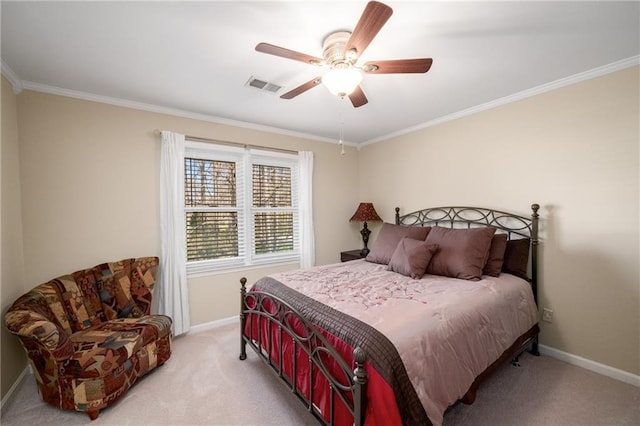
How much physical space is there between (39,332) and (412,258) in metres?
2.84

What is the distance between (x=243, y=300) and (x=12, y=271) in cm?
179

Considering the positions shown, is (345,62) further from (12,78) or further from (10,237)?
(10,237)

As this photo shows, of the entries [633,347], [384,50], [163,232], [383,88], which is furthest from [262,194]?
[633,347]

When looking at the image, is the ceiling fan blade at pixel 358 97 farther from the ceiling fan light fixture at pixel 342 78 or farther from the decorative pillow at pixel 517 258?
the decorative pillow at pixel 517 258

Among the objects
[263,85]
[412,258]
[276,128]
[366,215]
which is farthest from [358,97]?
[366,215]

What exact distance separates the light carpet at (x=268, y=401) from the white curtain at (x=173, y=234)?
0.65m

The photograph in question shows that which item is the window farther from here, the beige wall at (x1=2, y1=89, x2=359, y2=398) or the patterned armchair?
the patterned armchair

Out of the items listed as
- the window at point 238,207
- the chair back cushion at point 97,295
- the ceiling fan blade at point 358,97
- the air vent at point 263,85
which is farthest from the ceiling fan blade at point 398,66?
the chair back cushion at point 97,295

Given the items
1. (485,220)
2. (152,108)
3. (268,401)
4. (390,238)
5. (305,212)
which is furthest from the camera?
(305,212)

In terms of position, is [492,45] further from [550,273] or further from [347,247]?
[347,247]

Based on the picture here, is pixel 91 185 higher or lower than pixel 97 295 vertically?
higher

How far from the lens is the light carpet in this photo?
180cm

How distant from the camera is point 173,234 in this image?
9.76ft

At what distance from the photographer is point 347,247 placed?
14.8 feet
